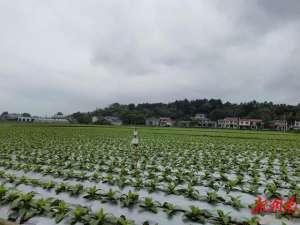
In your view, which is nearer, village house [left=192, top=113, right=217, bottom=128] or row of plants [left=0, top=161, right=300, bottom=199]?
row of plants [left=0, top=161, right=300, bottom=199]

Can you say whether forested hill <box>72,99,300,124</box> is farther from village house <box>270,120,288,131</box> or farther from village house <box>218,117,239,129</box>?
village house <box>218,117,239,129</box>

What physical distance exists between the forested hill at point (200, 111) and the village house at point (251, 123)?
1.85 meters

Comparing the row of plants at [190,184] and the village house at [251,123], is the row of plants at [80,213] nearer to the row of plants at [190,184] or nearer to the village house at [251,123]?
the row of plants at [190,184]

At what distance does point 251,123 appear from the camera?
76.5 m

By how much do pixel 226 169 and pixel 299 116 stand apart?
242 feet

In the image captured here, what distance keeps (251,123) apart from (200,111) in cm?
2768

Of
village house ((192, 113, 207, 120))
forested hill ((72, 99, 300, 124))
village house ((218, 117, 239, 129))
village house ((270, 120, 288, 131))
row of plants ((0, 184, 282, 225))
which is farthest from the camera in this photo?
village house ((192, 113, 207, 120))

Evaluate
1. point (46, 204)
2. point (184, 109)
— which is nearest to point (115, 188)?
point (46, 204)

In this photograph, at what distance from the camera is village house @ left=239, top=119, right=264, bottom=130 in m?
74.2

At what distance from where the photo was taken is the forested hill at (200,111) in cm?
7356

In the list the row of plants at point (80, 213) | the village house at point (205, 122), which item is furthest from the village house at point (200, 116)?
the row of plants at point (80, 213)

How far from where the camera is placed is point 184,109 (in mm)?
104562

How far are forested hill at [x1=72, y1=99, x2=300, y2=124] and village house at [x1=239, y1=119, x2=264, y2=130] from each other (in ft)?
6.05

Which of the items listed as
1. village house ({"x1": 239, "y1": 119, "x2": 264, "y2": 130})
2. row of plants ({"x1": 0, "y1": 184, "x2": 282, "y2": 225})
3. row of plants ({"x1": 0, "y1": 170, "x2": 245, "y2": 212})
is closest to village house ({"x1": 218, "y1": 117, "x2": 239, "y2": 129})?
village house ({"x1": 239, "y1": 119, "x2": 264, "y2": 130})
